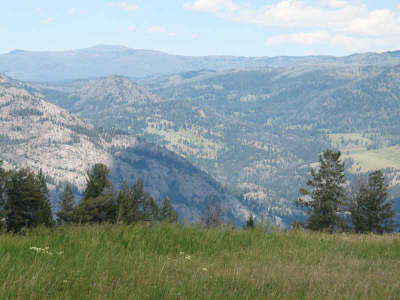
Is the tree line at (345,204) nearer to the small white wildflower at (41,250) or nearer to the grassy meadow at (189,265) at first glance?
the grassy meadow at (189,265)

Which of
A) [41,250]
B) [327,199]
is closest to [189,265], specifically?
[41,250]

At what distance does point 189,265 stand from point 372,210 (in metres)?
54.8

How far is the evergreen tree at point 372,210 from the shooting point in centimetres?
5779

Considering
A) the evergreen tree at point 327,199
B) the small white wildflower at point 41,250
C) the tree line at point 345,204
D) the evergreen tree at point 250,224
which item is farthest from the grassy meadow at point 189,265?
the evergreen tree at point 327,199

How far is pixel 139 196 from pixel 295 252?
7401 centimetres

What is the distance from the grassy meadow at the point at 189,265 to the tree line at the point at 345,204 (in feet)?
153

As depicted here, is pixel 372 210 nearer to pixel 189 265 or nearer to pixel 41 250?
pixel 189 265

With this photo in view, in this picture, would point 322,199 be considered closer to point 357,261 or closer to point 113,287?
point 357,261

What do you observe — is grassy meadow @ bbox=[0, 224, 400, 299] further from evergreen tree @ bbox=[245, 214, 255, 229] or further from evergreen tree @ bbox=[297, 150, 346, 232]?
evergreen tree @ bbox=[297, 150, 346, 232]

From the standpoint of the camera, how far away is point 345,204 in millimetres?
59094

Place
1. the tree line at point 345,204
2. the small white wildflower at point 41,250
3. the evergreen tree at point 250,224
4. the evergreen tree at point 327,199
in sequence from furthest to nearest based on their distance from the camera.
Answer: the evergreen tree at point 327,199 → the tree line at point 345,204 → the evergreen tree at point 250,224 → the small white wildflower at point 41,250

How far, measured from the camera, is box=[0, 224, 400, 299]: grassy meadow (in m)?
6.92

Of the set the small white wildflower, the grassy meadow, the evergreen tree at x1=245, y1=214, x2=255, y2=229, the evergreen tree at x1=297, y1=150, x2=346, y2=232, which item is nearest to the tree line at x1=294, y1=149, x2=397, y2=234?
the evergreen tree at x1=297, y1=150, x2=346, y2=232

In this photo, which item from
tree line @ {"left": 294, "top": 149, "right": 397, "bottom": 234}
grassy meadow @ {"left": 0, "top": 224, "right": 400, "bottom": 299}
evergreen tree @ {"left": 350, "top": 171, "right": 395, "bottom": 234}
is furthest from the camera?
tree line @ {"left": 294, "top": 149, "right": 397, "bottom": 234}
